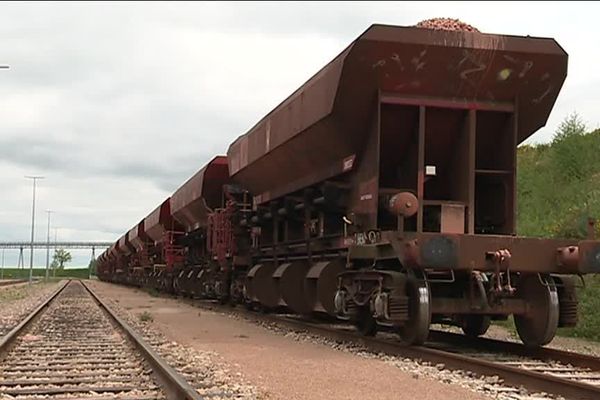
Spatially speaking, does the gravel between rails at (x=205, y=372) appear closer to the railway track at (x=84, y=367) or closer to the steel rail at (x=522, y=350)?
the railway track at (x=84, y=367)

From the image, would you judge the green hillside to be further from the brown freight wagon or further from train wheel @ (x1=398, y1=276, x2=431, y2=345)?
train wheel @ (x1=398, y1=276, x2=431, y2=345)

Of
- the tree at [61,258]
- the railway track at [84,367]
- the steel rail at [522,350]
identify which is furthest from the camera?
the tree at [61,258]

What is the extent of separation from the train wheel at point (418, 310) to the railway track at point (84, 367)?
3.11 metres

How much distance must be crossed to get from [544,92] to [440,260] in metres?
3.32

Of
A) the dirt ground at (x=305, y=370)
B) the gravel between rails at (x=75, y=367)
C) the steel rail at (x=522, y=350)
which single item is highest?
the steel rail at (x=522, y=350)

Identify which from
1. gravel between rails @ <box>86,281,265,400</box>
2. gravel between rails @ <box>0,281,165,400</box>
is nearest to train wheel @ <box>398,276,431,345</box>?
gravel between rails @ <box>86,281,265,400</box>

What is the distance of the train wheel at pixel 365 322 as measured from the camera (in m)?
11.4

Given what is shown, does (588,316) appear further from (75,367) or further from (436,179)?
(75,367)

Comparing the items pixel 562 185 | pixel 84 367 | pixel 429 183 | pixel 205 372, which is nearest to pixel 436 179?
pixel 429 183

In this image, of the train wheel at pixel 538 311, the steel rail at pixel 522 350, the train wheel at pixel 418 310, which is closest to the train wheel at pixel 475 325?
the steel rail at pixel 522 350

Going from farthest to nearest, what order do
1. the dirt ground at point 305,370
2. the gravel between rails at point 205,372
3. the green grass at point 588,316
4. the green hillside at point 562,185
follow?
the green hillside at point 562,185, the green grass at point 588,316, the dirt ground at point 305,370, the gravel between rails at point 205,372

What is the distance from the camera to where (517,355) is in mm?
10062

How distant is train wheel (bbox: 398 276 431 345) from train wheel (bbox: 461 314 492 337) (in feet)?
6.46

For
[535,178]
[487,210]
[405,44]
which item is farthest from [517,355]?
[535,178]
